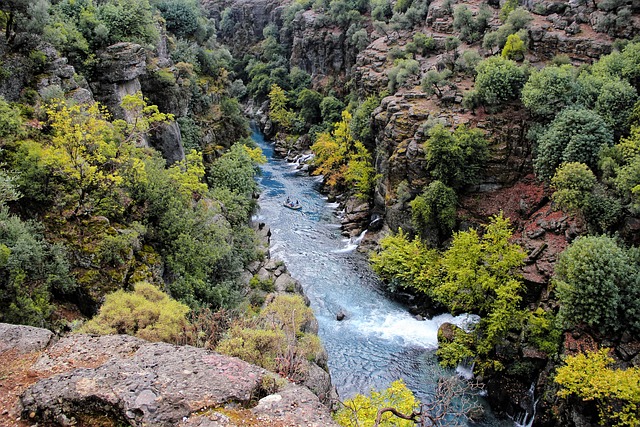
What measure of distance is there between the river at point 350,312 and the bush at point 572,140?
14.1 metres

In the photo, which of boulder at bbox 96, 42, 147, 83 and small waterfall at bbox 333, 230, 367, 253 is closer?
boulder at bbox 96, 42, 147, 83

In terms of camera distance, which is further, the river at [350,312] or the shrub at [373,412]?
the river at [350,312]

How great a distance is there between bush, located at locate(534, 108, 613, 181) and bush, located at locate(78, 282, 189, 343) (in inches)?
1163

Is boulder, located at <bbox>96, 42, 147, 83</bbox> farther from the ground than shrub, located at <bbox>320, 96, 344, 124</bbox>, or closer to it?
farther from the ground

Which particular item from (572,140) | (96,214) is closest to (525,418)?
(572,140)

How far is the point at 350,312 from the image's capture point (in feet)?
122

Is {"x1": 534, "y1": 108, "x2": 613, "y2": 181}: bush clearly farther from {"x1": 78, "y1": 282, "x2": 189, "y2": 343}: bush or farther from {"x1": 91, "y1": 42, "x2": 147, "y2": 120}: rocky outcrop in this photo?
{"x1": 91, "y1": 42, "x2": 147, "y2": 120}: rocky outcrop

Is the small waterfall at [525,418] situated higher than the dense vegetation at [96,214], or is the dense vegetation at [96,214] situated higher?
the dense vegetation at [96,214]

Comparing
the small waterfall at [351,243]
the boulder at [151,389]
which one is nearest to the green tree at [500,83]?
the small waterfall at [351,243]

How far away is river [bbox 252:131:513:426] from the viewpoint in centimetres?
3036

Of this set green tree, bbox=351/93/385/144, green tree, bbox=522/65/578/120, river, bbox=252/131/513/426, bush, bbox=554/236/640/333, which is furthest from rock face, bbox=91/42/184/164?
bush, bbox=554/236/640/333

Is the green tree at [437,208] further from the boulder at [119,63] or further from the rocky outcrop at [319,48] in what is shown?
the rocky outcrop at [319,48]

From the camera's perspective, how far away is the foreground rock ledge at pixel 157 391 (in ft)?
34.0

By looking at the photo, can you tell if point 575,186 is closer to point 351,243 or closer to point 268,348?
point 351,243
